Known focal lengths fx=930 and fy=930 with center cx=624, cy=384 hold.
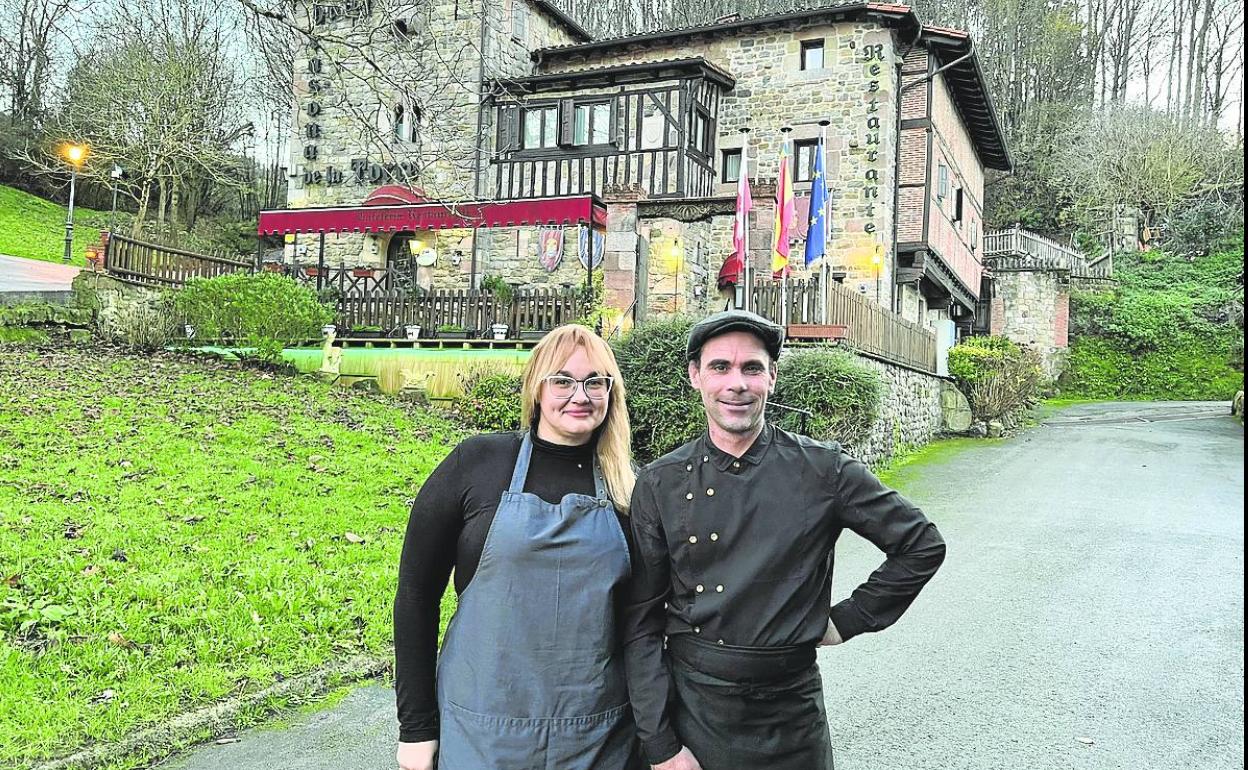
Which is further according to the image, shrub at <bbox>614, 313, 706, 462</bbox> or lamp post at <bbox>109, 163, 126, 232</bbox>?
lamp post at <bbox>109, 163, 126, 232</bbox>

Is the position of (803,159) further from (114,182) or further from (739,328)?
(114,182)

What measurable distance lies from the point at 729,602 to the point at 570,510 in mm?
461

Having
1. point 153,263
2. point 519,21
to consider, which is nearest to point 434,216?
point 153,263

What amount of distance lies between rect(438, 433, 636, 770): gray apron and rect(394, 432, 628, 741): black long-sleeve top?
0.21ft

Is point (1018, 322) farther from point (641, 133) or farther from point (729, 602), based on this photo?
point (729, 602)

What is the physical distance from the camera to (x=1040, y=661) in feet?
17.7

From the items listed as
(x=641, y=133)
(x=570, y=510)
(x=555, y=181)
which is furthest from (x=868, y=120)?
(x=570, y=510)

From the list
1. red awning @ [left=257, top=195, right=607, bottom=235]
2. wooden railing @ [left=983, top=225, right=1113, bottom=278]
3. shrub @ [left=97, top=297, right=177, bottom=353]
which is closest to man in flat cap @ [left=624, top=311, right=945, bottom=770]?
shrub @ [left=97, top=297, right=177, bottom=353]

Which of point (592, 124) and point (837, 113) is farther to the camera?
point (837, 113)

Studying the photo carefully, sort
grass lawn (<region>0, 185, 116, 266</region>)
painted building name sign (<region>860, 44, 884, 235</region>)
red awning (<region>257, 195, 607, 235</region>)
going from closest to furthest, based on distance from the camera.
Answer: red awning (<region>257, 195, 607, 235</region>)
painted building name sign (<region>860, 44, 884, 235</region>)
grass lawn (<region>0, 185, 116, 266</region>)

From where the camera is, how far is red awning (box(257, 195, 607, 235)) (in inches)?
690

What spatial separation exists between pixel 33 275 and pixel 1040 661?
23700mm

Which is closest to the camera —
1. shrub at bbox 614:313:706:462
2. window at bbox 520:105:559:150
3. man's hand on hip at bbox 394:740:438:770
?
man's hand on hip at bbox 394:740:438:770

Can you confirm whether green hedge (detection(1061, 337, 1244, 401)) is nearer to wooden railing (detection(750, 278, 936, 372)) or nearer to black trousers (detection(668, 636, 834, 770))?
wooden railing (detection(750, 278, 936, 372))
